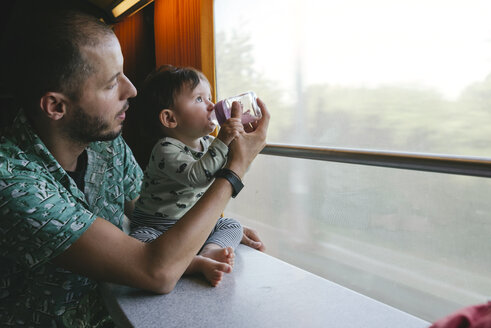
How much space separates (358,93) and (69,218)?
85.3 inches

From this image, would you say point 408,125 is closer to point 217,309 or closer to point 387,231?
point 387,231

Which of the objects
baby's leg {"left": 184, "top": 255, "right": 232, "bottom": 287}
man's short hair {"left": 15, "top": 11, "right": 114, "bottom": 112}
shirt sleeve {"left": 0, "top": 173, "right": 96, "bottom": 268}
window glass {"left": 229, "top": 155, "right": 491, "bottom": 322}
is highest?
man's short hair {"left": 15, "top": 11, "right": 114, "bottom": 112}

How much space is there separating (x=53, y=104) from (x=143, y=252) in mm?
491

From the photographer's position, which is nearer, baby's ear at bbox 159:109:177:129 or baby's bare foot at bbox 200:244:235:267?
baby's bare foot at bbox 200:244:235:267

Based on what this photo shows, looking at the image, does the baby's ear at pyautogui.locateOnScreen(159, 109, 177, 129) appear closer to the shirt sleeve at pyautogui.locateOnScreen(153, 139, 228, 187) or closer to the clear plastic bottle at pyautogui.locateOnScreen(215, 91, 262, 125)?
the shirt sleeve at pyautogui.locateOnScreen(153, 139, 228, 187)

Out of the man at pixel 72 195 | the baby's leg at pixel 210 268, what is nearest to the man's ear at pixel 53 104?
the man at pixel 72 195

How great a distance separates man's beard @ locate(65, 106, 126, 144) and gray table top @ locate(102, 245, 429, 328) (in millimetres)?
429

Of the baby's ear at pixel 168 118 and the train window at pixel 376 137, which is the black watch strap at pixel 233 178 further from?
the train window at pixel 376 137

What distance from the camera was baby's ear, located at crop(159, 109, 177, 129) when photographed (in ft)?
4.76

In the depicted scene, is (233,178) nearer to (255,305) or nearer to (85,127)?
(255,305)

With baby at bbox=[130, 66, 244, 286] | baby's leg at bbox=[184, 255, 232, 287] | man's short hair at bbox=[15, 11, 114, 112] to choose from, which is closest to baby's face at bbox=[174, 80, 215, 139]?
baby at bbox=[130, 66, 244, 286]

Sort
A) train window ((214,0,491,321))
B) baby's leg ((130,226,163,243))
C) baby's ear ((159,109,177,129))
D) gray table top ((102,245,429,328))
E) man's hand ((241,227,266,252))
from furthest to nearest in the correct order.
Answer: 1. train window ((214,0,491,321))
2. baby's ear ((159,109,177,129))
3. man's hand ((241,227,266,252))
4. baby's leg ((130,226,163,243))
5. gray table top ((102,245,429,328))

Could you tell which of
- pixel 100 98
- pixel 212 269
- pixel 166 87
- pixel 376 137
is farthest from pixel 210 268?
pixel 376 137

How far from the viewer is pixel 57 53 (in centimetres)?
95
